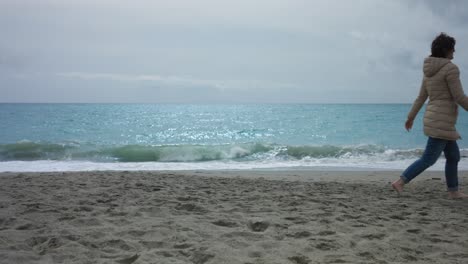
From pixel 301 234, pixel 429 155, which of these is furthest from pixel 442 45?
pixel 301 234

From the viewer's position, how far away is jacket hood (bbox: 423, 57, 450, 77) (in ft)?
16.1

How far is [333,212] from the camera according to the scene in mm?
4258

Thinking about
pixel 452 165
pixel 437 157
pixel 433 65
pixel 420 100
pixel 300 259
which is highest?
pixel 433 65

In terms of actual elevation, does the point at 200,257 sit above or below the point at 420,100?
below

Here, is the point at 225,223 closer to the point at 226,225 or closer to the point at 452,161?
the point at 226,225

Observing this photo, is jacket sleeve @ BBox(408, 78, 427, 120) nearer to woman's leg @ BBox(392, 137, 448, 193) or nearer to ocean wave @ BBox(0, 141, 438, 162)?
woman's leg @ BBox(392, 137, 448, 193)

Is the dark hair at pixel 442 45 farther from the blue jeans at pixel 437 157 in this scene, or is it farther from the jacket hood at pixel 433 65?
the blue jeans at pixel 437 157

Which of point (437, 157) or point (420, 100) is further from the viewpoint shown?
point (420, 100)

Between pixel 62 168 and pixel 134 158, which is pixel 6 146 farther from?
pixel 62 168

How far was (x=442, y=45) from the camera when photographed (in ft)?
16.2

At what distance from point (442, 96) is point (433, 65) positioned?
0.40 meters

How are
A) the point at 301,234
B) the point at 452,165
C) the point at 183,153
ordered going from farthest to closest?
the point at 183,153 → the point at 452,165 → the point at 301,234

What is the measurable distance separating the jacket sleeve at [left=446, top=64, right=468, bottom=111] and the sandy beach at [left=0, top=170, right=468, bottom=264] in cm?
128

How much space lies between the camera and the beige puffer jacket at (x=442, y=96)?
482 cm
